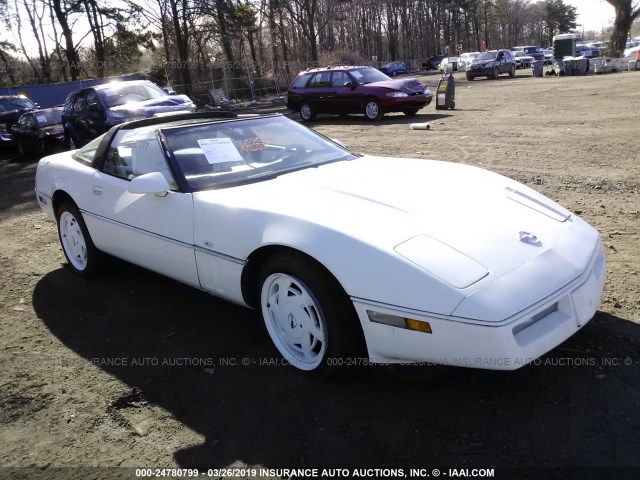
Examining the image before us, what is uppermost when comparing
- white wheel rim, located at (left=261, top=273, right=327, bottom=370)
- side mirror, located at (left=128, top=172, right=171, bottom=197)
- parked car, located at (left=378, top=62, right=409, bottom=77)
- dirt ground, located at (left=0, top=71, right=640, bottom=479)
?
parked car, located at (left=378, top=62, right=409, bottom=77)

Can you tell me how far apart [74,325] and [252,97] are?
26.7 meters

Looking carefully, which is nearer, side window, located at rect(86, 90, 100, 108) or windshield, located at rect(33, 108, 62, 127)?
side window, located at rect(86, 90, 100, 108)

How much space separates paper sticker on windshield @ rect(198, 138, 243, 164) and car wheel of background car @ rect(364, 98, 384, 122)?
11.9 m

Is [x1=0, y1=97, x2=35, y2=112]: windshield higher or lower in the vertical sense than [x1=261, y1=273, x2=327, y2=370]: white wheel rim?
higher

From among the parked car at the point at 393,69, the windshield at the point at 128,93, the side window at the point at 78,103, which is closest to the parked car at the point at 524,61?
the parked car at the point at 393,69

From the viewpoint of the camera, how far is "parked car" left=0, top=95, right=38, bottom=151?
1537 cm

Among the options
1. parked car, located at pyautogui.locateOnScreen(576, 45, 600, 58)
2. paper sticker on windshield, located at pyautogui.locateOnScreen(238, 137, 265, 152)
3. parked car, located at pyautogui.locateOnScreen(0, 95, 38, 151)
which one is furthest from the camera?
parked car, located at pyautogui.locateOnScreen(576, 45, 600, 58)

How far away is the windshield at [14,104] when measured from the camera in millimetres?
16312

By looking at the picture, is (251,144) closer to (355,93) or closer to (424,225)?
(424,225)

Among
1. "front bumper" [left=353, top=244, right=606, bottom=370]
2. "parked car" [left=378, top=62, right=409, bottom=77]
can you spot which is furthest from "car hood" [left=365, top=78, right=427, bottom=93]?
"parked car" [left=378, top=62, right=409, bottom=77]

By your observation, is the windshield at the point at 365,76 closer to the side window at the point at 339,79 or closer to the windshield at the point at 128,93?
the side window at the point at 339,79

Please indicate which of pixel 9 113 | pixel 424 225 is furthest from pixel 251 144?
pixel 9 113

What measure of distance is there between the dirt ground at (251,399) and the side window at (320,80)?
12.6 meters

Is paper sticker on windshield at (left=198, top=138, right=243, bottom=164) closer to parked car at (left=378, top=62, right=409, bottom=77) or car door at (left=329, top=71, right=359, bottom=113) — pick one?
car door at (left=329, top=71, right=359, bottom=113)
